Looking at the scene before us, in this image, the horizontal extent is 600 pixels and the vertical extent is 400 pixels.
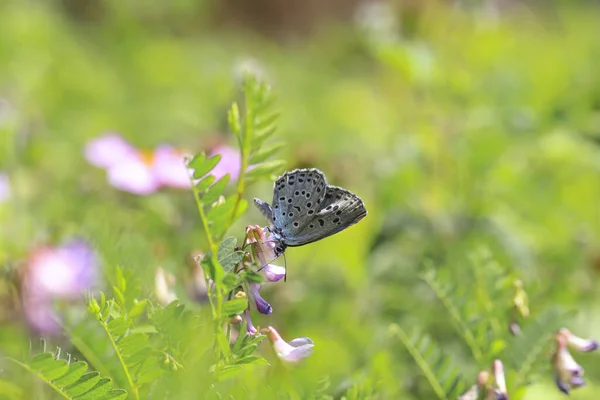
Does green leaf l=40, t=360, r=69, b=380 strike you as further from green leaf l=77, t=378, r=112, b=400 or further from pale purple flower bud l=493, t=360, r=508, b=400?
pale purple flower bud l=493, t=360, r=508, b=400

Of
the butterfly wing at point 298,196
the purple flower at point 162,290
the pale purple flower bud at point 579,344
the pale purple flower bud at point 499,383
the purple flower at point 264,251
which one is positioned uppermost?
the butterfly wing at point 298,196

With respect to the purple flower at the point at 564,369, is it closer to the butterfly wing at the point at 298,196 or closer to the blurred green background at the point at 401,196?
the blurred green background at the point at 401,196

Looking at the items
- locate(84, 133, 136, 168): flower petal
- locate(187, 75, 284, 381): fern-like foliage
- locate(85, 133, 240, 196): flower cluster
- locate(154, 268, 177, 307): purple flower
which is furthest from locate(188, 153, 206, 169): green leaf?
locate(84, 133, 136, 168): flower petal

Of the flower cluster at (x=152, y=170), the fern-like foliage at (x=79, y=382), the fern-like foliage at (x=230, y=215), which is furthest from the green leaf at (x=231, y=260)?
the flower cluster at (x=152, y=170)

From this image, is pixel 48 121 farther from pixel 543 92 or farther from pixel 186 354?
pixel 186 354

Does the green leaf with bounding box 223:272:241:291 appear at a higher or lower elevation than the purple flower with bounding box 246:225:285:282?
higher

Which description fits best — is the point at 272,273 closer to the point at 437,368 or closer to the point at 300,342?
the point at 300,342
